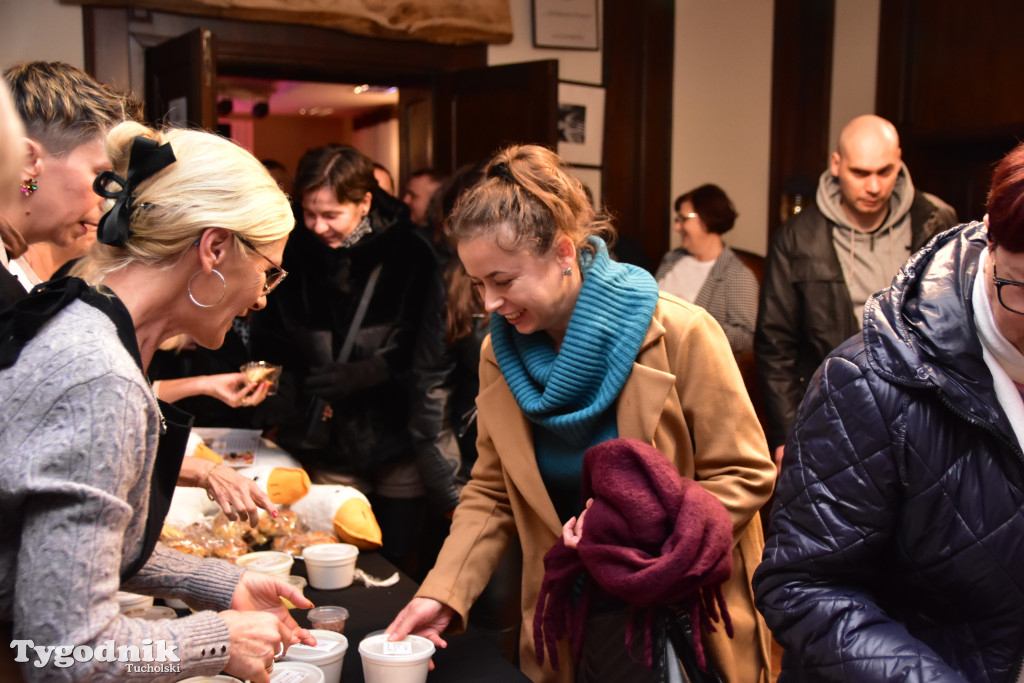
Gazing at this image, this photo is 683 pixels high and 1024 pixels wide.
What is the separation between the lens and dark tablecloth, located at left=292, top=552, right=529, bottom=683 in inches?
64.5

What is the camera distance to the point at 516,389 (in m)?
1.83

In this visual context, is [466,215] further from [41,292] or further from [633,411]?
[41,292]

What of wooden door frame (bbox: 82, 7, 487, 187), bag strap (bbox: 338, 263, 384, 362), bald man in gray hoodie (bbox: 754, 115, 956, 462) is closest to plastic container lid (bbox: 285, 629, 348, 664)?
bag strap (bbox: 338, 263, 384, 362)

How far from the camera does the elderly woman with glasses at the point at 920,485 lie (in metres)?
1.21

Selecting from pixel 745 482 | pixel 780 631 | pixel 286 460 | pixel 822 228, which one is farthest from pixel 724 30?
pixel 780 631

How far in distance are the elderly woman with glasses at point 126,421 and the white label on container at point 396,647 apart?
0.13 metres

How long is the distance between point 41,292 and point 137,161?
0.27 m

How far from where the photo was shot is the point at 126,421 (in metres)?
1.17

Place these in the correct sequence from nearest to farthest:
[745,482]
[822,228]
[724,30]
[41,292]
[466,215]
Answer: [41,292]
[745,482]
[466,215]
[822,228]
[724,30]

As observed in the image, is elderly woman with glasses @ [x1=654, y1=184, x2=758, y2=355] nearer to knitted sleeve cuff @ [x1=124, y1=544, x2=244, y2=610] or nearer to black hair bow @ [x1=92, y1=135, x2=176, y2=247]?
A: knitted sleeve cuff @ [x1=124, y1=544, x2=244, y2=610]

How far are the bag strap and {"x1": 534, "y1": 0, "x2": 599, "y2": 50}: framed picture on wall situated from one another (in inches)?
107

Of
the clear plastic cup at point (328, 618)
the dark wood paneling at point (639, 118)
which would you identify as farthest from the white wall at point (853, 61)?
the clear plastic cup at point (328, 618)

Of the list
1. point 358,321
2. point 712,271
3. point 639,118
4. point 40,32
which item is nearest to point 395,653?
point 358,321

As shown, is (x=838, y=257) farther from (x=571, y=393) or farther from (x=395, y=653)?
(x=395, y=653)
